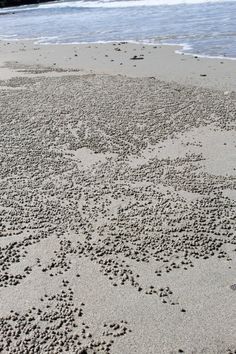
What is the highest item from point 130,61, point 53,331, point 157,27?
point 157,27

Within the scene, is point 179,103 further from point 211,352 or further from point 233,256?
point 211,352

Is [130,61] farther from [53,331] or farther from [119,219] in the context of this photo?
[53,331]

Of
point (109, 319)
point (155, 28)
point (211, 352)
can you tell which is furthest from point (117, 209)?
point (155, 28)

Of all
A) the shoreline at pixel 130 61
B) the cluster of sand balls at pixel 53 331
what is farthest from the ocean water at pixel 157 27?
the cluster of sand balls at pixel 53 331

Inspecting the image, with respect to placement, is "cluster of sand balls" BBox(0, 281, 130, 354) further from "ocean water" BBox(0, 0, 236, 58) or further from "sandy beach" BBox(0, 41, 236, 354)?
"ocean water" BBox(0, 0, 236, 58)

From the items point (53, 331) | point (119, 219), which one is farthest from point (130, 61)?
point (53, 331)
